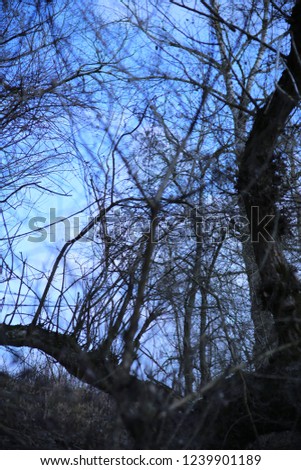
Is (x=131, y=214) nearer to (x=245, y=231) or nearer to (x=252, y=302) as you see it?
(x=245, y=231)

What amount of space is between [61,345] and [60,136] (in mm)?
2317

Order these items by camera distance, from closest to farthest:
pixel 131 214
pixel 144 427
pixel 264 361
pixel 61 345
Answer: pixel 144 427, pixel 61 345, pixel 131 214, pixel 264 361

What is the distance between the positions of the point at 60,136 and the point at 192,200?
1414 mm

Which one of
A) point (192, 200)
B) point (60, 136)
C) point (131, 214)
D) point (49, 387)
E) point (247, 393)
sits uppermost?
point (60, 136)

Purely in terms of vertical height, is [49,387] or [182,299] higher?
[182,299]

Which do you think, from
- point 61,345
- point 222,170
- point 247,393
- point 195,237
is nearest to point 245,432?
point 247,393

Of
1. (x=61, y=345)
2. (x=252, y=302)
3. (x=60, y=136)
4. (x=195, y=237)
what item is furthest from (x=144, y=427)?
(x=252, y=302)

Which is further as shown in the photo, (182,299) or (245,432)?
(182,299)

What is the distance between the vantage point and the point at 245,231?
20.4 feet

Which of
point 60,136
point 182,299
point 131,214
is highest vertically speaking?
point 60,136

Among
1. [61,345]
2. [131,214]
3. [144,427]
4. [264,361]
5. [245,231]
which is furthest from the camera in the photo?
[245,231]

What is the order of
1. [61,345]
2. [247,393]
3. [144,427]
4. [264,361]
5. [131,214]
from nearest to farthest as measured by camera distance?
1. [144,427]
2. [247,393]
3. [61,345]
4. [131,214]
5. [264,361]

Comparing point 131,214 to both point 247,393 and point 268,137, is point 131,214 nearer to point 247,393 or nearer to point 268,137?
point 268,137

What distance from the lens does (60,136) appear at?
568 cm
